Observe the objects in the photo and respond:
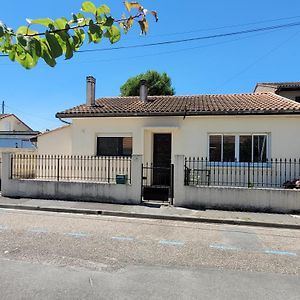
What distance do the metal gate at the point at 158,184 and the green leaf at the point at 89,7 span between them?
10075mm

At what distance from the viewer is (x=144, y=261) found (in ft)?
19.8

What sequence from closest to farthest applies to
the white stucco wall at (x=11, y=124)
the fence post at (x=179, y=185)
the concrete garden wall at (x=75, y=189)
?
the fence post at (x=179, y=185), the concrete garden wall at (x=75, y=189), the white stucco wall at (x=11, y=124)

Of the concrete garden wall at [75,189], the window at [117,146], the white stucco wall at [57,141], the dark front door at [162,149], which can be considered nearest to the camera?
the concrete garden wall at [75,189]

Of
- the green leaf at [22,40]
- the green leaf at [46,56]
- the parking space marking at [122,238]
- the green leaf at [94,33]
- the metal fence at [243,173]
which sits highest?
the green leaf at [94,33]

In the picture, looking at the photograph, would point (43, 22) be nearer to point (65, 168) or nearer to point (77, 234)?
point (77, 234)

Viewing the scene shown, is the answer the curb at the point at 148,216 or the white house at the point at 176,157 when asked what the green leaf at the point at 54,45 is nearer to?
the curb at the point at 148,216

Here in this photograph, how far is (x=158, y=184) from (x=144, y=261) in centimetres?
901

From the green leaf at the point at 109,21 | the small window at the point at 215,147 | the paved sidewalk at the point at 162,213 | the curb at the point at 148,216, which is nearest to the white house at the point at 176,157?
the small window at the point at 215,147

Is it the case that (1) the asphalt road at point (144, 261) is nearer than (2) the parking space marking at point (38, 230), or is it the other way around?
(1) the asphalt road at point (144, 261)

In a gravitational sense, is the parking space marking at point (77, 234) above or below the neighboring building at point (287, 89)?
below

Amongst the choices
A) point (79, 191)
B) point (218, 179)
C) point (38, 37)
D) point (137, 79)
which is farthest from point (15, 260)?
point (137, 79)

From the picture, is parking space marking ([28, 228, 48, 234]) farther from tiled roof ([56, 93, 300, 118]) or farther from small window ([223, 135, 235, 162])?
small window ([223, 135, 235, 162])

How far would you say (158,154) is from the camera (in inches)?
616

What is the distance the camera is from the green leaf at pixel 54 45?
76.0 inches
